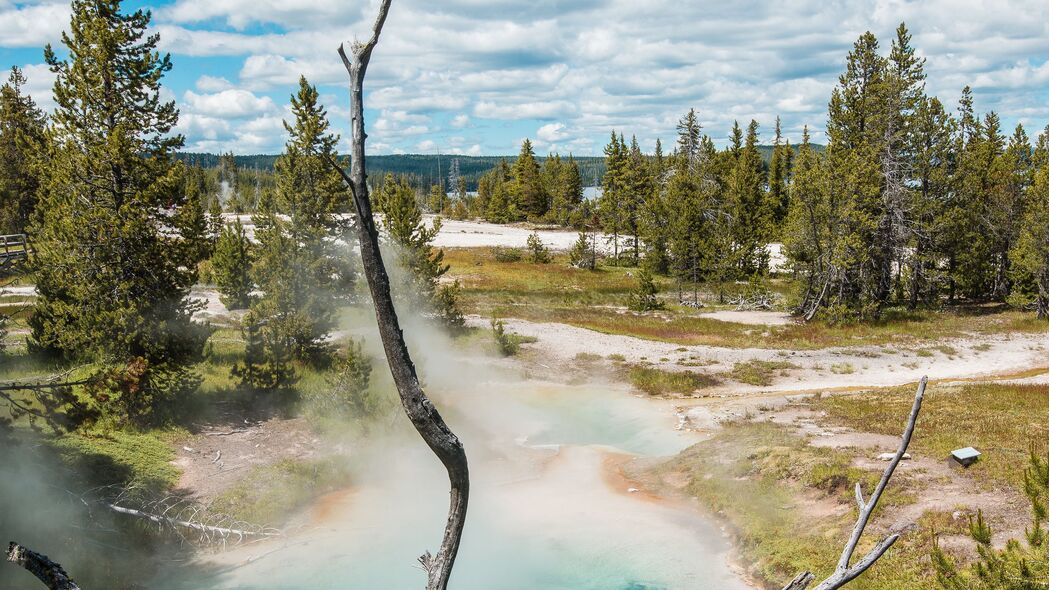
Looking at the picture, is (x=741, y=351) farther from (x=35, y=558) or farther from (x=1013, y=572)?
(x=35, y=558)

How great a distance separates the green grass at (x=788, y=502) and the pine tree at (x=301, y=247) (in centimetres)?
1332

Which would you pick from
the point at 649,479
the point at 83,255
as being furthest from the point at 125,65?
the point at 649,479

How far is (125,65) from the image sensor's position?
1902 cm

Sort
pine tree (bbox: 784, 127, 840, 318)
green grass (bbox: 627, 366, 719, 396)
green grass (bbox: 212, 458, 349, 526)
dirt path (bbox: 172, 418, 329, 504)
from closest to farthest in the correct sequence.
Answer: green grass (bbox: 212, 458, 349, 526) < dirt path (bbox: 172, 418, 329, 504) < green grass (bbox: 627, 366, 719, 396) < pine tree (bbox: 784, 127, 840, 318)

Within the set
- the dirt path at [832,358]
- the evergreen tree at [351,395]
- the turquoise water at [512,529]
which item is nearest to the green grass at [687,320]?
the dirt path at [832,358]

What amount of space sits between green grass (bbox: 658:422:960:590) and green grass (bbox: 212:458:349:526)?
9.23 m

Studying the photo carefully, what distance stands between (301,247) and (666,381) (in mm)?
14886

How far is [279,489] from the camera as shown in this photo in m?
17.4

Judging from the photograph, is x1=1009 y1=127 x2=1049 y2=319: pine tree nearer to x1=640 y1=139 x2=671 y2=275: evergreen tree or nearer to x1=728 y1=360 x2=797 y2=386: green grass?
x1=728 y1=360 x2=797 y2=386: green grass

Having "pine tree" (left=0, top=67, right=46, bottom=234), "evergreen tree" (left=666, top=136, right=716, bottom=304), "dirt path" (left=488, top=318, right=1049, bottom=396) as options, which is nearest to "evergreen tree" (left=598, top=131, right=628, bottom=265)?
"evergreen tree" (left=666, top=136, right=716, bottom=304)

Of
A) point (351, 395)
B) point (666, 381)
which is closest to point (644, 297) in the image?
point (666, 381)

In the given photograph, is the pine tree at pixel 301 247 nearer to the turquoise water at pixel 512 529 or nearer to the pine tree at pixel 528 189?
the turquoise water at pixel 512 529

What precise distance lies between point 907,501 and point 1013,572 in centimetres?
750

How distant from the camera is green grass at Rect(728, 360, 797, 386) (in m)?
27.7
